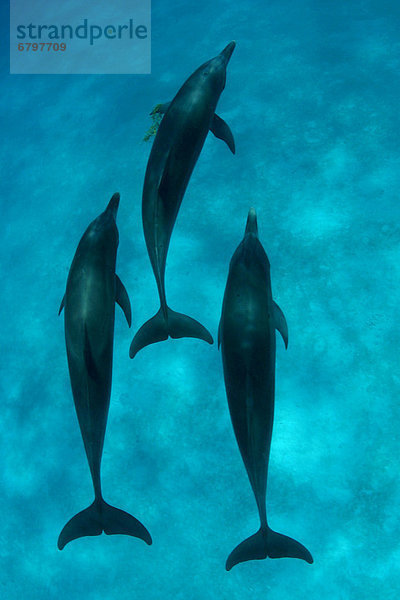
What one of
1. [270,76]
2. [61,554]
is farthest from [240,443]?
[270,76]

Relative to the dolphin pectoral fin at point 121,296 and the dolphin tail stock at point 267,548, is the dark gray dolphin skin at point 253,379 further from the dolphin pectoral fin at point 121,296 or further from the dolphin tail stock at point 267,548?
the dolphin pectoral fin at point 121,296

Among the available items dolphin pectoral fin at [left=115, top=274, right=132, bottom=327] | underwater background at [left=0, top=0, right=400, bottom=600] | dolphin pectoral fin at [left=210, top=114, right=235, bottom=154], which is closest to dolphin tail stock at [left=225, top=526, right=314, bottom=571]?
underwater background at [left=0, top=0, right=400, bottom=600]

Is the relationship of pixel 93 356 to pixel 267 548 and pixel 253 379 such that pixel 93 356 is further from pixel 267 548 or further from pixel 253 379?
pixel 267 548

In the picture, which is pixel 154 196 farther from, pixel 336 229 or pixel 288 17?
pixel 288 17

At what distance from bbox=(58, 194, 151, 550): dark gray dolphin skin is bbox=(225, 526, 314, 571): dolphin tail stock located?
84 cm

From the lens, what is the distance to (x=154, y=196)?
4.84 m

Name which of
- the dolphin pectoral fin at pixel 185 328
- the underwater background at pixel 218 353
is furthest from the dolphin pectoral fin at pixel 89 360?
the underwater background at pixel 218 353

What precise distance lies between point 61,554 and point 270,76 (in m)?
8.56

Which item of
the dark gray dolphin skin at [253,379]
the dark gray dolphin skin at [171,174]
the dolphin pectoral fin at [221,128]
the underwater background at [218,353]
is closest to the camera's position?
the dark gray dolphin skin at [253,379]

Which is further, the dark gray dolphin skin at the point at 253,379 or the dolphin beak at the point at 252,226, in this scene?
the dolphin beak at the point at 252,226

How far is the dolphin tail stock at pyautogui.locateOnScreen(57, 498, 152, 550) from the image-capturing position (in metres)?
4.62

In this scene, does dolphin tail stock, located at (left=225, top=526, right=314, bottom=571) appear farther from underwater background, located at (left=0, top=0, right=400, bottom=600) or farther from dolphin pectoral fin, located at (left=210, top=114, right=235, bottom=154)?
dolphin pectoral fin, located at (left=210, top=114, right=235, bottom=154)

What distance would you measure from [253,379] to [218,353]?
2794mm

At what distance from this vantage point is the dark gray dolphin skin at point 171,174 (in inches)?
193
